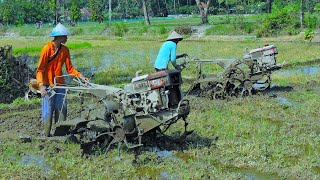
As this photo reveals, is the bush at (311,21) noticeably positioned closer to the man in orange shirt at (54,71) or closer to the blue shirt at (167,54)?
the blue shirt at (167,54)

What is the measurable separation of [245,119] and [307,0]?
29.2 m

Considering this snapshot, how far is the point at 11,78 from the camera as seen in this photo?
11914 millimetres

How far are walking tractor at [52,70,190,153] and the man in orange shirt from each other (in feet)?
1.38

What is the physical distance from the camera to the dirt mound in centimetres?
1173

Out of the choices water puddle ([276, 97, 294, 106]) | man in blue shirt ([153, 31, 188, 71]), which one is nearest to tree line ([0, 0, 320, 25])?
water puddle ([276, 97, 294, 106])

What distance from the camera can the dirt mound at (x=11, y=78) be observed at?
1173cm

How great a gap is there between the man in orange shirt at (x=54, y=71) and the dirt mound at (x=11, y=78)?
189 inches

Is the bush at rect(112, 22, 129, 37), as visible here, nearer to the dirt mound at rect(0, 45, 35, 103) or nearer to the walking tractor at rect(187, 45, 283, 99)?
the dirt mound at rect(0, 45, 35, 103)

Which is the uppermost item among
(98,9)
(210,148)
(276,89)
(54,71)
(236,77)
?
(98,9)

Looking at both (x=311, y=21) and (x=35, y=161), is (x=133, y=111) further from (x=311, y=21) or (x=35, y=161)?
(x=311, y=21)

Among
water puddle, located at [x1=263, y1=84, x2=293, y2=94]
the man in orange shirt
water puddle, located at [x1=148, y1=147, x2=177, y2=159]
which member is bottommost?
water puddle, located at [x1=263, y1=84, x2=293, y2=94]

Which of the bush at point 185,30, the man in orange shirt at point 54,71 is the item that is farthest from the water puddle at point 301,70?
the bush at point 185,30

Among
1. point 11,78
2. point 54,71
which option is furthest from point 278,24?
point 54,71

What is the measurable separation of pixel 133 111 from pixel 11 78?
6431 mm
